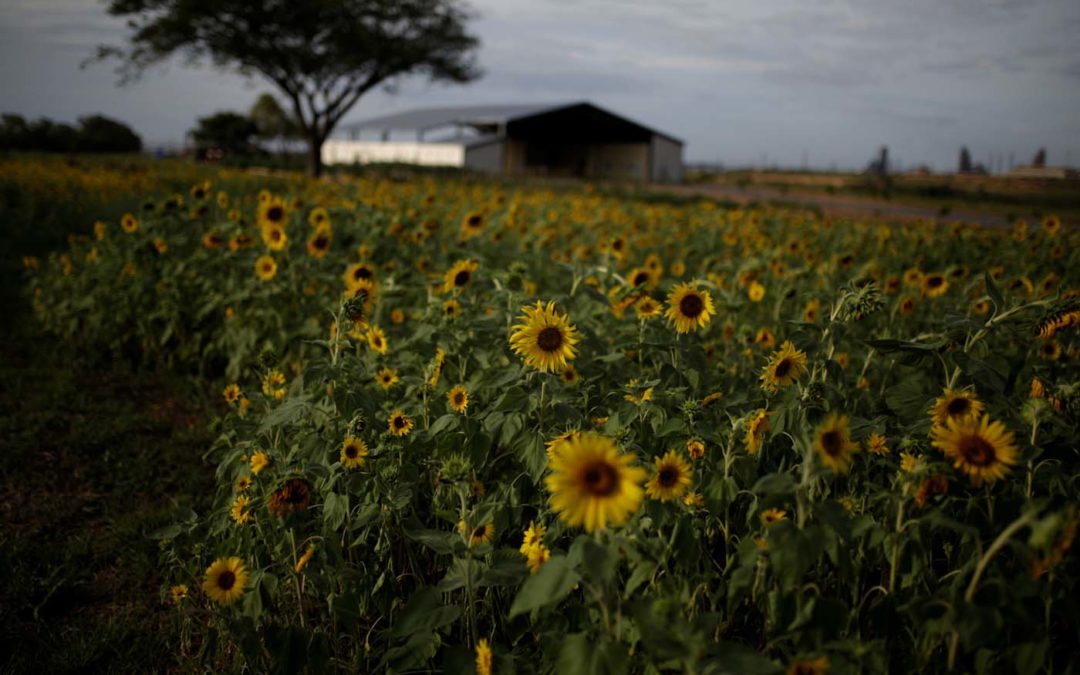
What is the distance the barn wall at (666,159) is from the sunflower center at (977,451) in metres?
37.4

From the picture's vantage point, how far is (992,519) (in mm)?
1537

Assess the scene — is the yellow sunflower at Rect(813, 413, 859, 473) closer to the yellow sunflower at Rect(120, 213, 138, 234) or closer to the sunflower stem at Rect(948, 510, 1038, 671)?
the sunflower stem at Rect(948, 510, 1038, 671)

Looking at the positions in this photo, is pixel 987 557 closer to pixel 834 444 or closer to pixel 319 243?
pixel 834 444

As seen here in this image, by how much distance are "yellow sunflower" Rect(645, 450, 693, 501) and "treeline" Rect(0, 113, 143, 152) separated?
29.7 m

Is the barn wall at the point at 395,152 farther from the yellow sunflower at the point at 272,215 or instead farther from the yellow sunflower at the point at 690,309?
the yellow sunflower at the point at 690,309

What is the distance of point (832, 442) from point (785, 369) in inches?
24.1

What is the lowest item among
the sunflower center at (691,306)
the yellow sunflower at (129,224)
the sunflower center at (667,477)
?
the sunflower center at (667,477)

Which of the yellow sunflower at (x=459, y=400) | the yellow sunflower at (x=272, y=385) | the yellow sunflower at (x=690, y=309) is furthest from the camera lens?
the yellow sunflower at (x=272, y=385)

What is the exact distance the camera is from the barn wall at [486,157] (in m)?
34.1

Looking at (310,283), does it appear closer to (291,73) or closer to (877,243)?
(877,243)

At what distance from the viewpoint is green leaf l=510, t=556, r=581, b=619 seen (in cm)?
120

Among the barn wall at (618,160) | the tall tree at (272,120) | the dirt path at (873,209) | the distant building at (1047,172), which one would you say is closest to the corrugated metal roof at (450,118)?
the barn wall at (618,160)

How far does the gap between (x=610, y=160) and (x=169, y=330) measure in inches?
1525

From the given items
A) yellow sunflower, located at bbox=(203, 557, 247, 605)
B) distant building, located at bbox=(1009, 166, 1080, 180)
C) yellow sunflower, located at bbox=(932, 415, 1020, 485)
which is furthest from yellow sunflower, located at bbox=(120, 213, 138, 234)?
distant building, located at bbox=(1009, 166, 1080, 180)
